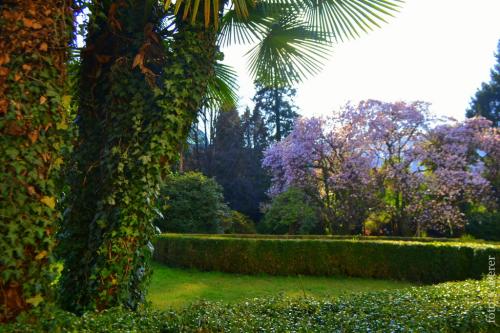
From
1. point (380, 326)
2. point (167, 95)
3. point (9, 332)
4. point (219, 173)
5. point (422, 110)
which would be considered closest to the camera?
point (9, 332)

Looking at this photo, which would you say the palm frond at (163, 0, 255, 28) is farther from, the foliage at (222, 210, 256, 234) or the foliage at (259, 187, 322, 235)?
the foliage at (222, 210, 256, 234)

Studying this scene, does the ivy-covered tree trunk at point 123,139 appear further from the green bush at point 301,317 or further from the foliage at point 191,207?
the foliage at point 191,207

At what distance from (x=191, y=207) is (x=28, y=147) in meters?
13.1

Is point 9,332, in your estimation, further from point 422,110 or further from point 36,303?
point 422,110

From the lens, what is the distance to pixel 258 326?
278 centimetres

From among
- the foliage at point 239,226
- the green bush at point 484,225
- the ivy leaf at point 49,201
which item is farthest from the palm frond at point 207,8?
the green bush at point 484,225

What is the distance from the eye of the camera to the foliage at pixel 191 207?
15352mm

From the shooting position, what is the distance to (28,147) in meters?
2.66

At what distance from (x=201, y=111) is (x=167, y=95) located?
0.58 metres

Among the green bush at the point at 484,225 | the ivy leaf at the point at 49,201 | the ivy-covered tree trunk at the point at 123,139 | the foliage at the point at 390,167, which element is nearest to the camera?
the ivy leaf at the point at 49,201

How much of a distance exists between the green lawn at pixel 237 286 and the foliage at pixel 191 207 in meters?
5.04

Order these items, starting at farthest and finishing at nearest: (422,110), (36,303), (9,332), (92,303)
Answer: (422,110), (92,303), (36,303), (9,332)

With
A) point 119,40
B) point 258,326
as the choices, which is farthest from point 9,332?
point 119,40

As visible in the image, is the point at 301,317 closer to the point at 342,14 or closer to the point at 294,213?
the point at 342,14
